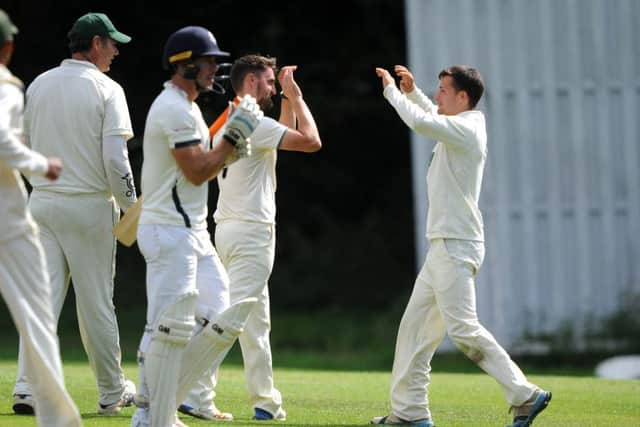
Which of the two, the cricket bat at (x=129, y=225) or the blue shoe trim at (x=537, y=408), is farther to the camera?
the blue shoe trim at (x=537, y=408)

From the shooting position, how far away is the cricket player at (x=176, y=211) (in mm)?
6148

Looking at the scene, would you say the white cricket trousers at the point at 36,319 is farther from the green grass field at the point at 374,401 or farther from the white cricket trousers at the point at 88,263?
the white cricket trousers at the point at 88,263

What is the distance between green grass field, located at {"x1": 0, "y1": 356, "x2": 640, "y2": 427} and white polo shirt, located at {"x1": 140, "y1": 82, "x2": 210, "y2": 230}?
1469mm

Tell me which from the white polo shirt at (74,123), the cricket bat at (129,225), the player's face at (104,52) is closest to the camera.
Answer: the cricket bat at (129,225)

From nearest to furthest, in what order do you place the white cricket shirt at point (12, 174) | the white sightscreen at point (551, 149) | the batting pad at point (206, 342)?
the white cricket shirt at point (12, 174)
the batting pad at point (206, 342)
the white sightscreen at point (551, 149)

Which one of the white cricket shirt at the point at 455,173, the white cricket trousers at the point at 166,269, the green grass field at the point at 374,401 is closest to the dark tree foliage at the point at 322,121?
the green grass field at the point at 374,401

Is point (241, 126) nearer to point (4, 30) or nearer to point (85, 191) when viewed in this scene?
point (4, 30)

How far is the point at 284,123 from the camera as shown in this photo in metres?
8.11

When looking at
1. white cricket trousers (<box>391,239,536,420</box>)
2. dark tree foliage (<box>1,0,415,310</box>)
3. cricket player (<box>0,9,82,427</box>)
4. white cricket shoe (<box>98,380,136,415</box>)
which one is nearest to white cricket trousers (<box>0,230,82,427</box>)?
cricket player (<box>0,9,82,427</box>)

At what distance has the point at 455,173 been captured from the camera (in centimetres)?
741

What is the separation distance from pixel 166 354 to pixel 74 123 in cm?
189

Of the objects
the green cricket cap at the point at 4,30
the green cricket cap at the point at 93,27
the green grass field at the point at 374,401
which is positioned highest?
the green cricket cap at the point at 93,27

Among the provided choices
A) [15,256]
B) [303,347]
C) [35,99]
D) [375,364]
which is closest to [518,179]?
[375,364]

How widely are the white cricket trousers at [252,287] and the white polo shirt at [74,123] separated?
0.80 metres
